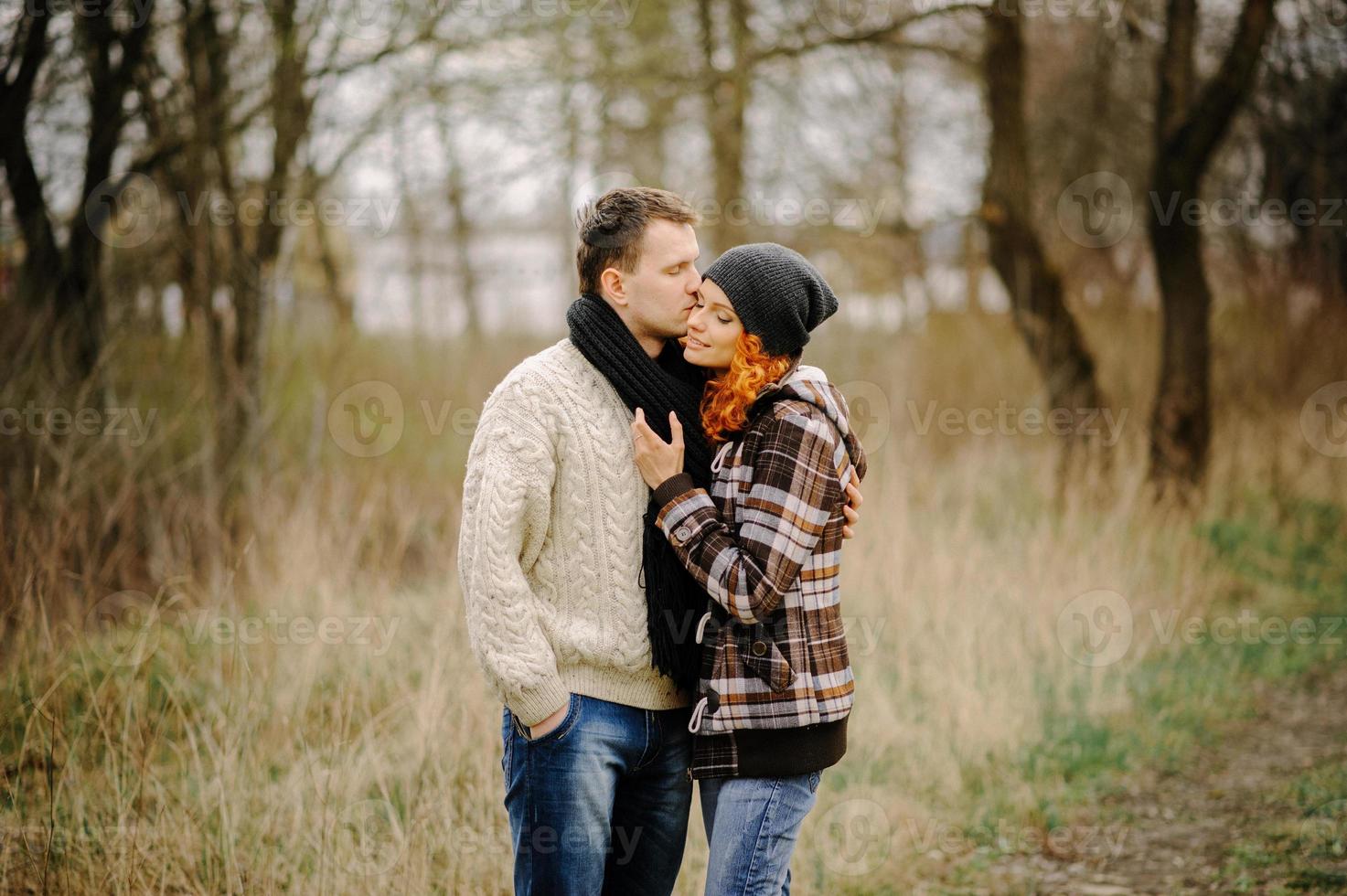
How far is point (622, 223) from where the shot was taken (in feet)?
7.54

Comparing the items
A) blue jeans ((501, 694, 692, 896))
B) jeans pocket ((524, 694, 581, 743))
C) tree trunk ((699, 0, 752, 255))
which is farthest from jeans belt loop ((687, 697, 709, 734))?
tree trunk ((699, 0, 752, 255))

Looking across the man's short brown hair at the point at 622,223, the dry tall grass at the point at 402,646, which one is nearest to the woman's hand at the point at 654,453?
the man's short brown hair at the point at 622,223

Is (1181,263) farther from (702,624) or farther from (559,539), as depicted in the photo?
(559,539)

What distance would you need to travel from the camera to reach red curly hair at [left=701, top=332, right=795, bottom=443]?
2.21 meters

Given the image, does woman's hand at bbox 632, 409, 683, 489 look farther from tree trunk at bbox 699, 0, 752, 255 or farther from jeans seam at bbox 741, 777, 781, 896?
tree trunk at bbox 699, 0, 752, 255

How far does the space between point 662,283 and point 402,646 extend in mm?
2919

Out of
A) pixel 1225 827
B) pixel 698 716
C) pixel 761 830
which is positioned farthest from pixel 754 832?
pixel 1225 827

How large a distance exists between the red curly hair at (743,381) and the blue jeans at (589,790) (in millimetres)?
628

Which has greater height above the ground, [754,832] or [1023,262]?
[1023,262]

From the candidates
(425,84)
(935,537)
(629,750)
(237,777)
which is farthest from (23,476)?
(935,537)

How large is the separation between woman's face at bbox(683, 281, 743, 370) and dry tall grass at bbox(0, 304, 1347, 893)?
171cm

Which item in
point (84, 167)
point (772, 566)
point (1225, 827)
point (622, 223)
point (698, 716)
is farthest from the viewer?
point (84, 167)

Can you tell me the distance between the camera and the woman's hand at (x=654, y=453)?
7.14ft

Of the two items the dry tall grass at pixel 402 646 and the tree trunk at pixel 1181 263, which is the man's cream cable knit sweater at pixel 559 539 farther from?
the tree trunk at pixel 1181 263
